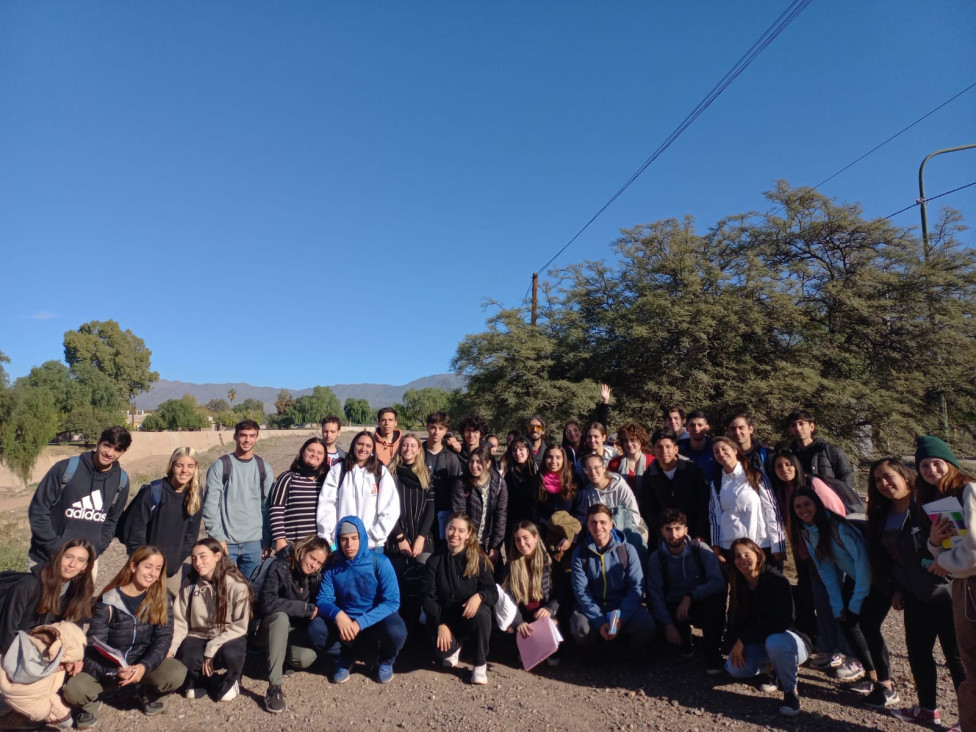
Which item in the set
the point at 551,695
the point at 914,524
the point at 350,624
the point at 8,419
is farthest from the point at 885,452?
the point at 8,419

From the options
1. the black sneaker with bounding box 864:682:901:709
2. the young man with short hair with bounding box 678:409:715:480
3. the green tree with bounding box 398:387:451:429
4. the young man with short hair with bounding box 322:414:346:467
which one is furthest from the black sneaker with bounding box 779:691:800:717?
the green tree with bounding box 398:387:451:429

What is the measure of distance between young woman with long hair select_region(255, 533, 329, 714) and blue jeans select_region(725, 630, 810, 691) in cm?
320

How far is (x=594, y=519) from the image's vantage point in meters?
4.64

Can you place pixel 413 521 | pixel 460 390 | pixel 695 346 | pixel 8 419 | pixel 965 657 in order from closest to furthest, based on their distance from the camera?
1. pixel 965 657
2. pixel 413 521
3. pixel 695 346
4. pixel 460 390
5. pixel 8 419

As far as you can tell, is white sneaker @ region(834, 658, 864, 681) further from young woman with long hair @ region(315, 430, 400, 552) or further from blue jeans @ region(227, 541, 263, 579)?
blue jeans @ region(227, 541, 263, 579)

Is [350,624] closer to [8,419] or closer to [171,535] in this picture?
[171,535]

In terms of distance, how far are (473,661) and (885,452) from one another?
13.8m

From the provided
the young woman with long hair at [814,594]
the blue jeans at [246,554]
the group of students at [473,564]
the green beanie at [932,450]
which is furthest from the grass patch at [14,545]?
the green beanie at [932,450]

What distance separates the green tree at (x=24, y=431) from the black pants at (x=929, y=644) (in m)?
33.5

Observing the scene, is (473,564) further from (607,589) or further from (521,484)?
(521,484)

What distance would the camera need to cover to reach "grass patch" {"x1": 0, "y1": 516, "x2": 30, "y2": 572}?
845cm

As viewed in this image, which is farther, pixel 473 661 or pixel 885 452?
pixel 885 452

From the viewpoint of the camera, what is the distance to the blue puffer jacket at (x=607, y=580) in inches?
179

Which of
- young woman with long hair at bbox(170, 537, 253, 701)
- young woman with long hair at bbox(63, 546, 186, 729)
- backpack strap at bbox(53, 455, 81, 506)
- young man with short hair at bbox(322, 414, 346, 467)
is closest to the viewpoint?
young woman with long hair at bbox(63, 546, 186, 729)
